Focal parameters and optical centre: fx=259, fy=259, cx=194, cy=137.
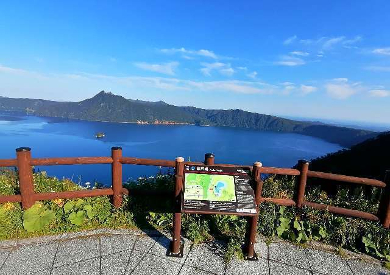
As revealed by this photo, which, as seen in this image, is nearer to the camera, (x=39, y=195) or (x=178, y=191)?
(x=178, y=191)

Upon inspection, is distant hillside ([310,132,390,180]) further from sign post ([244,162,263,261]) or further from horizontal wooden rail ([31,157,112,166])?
horizontal wooden rail ([31,157,112,166])

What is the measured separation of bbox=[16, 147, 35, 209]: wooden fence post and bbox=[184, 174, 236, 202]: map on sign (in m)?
3.20

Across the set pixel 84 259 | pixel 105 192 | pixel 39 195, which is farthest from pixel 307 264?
pixel 39 195

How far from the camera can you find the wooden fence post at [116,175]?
5.32 metres

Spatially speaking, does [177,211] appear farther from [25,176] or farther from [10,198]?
[10,198]

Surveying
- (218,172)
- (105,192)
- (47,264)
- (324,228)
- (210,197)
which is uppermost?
(218,172)

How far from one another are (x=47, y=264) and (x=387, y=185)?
6081 mm

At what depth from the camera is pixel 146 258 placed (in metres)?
4.23

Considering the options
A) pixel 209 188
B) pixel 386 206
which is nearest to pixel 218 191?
pixel 209 188

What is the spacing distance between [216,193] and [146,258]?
157 cm

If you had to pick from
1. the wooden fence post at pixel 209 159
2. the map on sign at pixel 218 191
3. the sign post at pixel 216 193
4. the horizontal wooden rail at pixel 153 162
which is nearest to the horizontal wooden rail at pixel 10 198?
the horizontal wooden rail at pixel 153 162

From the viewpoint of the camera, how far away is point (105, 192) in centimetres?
539

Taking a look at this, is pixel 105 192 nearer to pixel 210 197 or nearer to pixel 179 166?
pixel 179 166

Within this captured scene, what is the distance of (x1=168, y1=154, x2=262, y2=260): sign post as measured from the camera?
13.0 ft
